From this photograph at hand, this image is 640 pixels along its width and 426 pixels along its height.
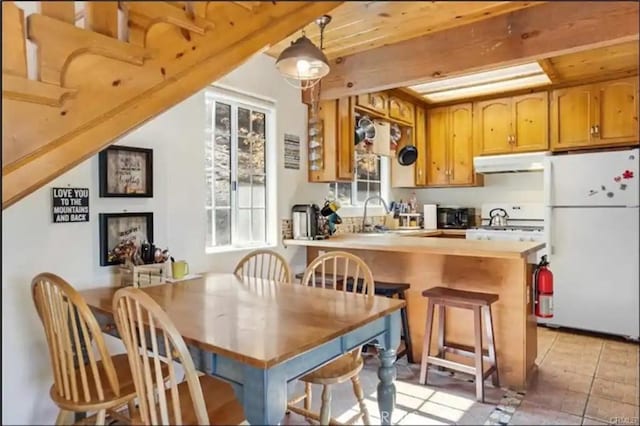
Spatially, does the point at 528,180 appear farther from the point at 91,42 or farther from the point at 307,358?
the point at 91,42

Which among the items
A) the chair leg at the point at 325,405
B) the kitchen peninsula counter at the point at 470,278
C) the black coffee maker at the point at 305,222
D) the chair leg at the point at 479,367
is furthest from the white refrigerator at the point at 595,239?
the black coffee maker at the point at 305,222

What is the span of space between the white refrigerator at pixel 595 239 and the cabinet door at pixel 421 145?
164 centimetres

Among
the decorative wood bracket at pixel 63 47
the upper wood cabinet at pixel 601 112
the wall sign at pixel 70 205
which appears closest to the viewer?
the decorative wood bracket at pixel 63 47

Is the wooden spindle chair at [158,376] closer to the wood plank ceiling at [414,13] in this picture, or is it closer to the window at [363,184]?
the wood plank ceiling at [414,13]

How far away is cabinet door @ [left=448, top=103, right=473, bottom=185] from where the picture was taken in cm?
445

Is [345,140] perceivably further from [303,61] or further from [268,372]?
[268,372]

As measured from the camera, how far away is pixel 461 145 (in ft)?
14.8

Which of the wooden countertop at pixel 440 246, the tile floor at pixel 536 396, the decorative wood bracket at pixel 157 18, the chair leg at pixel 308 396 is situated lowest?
the tile floor at pixel 536 396

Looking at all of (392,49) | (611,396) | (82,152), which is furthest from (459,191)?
(82,152)

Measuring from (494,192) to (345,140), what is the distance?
2.18m

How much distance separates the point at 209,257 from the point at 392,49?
5.71 feet

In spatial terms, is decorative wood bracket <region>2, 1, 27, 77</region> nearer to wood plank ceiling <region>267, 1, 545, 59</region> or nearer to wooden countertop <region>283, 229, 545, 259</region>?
wood plank ceiling <region>267, 1, 545, 59</region>

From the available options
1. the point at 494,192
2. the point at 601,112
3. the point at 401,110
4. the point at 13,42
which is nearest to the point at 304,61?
the point at 13,42

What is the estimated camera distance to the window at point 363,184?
153 inches
